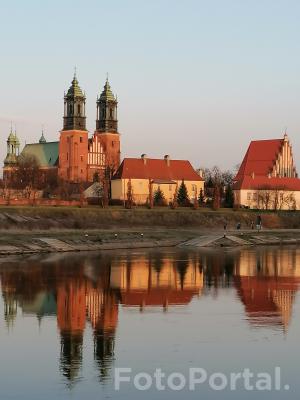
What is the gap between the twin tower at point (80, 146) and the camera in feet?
377

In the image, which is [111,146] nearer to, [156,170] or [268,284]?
[156,170]

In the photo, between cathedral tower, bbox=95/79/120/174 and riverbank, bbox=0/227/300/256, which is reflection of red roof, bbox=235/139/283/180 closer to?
cathedral tower, bbox=95/79/120/174

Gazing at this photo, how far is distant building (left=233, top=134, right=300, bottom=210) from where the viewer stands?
10150cm

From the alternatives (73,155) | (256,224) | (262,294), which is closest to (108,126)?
(73,155)

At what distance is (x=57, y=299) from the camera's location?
Result: 1067 inches

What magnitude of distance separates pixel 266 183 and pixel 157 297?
7820 centimetres

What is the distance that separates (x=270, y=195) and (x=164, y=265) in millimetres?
62425

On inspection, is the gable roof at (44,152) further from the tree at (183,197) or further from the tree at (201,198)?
the tree at (183,197)

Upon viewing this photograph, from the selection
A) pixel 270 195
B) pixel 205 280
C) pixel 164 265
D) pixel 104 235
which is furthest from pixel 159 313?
pixel 270 195

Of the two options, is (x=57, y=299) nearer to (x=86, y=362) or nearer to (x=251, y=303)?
(x=251, y=303)

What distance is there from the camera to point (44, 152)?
125562 mm

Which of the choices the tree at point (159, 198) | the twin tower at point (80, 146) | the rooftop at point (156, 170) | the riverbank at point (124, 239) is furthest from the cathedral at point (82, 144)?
the riverbank at point (124, 239)

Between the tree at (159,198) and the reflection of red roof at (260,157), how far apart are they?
49.2 feet

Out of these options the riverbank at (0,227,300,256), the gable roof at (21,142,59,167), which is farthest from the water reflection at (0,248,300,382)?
the gable roof at (21,142,59,167)
